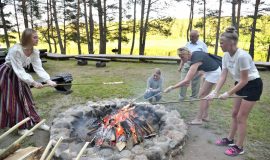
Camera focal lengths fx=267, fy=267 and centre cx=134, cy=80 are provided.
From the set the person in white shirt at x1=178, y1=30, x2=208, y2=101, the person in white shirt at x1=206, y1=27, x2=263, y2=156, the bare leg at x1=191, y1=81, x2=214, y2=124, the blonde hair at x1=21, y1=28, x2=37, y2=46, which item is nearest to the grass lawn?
the bare leg at x1=191, y1=81, x2=214, y2=124

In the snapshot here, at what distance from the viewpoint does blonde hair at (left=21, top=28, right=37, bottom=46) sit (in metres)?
3.99

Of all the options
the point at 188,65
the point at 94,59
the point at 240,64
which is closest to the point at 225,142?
the point at 240,64

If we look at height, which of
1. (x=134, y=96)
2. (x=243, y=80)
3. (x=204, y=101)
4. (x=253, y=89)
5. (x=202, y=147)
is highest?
(x=243, y=80)

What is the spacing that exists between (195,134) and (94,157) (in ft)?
6.39

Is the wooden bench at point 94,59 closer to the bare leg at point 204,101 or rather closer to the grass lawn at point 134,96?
the grass lawn at point 134,96

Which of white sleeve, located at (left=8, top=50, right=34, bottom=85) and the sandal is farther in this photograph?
the sandal

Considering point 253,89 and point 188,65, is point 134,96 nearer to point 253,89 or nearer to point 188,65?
point 188,65

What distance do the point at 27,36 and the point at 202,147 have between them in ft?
10.3

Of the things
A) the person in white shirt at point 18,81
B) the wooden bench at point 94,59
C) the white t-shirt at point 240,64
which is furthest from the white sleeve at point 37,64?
the wooden bench at point 94,59

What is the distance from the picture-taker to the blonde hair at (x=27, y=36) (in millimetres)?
3994

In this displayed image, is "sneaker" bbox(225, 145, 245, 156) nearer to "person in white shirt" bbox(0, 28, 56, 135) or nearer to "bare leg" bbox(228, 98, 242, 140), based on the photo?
"bare leg" bbox(228, 98, 242, 140)

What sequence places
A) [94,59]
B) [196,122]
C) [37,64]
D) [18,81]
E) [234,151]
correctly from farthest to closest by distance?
[94,59] → [196,122] → [37,64] → [18,81] → [234,151]

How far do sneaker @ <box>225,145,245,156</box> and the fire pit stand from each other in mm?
654

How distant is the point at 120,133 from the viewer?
3947mm
